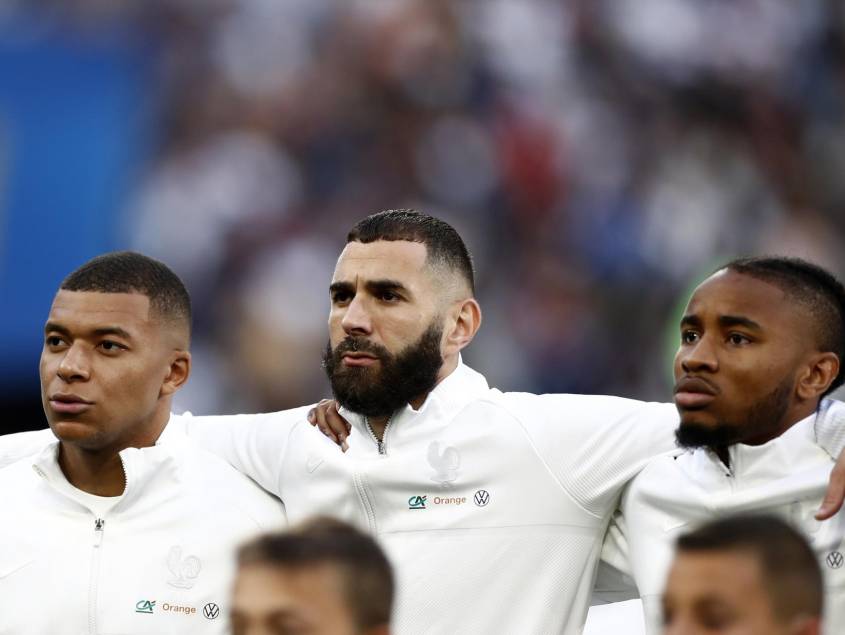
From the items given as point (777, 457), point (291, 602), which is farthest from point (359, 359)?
point (291, 602)

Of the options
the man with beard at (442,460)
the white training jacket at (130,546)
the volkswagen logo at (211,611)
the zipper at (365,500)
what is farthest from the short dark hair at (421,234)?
the volkswagen logo at (211,611)

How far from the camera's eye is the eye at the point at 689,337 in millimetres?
3912

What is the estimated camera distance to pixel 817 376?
388cm

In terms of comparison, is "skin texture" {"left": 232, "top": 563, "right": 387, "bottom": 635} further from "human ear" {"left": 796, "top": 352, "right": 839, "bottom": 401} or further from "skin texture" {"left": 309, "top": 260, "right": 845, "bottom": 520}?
"human ear" {"left": 796, "top": 352, "right": 839, "bottom": 401}

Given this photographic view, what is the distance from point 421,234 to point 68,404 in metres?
1.22

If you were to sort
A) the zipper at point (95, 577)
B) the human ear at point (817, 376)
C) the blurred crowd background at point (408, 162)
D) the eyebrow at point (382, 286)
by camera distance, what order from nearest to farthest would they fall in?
the human ear at point (817, 376) → the zipper at point (95, 577) → the eyebrow at point (382, 286) → the blurred crowd background at point (408, 162)

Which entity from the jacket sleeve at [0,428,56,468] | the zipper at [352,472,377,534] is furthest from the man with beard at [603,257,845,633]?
the jacket sleeve at [0,428,56,468]

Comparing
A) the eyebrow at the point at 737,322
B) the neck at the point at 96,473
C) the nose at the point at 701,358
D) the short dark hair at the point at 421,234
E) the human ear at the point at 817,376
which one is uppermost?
the short dark hair at the point at 421,234

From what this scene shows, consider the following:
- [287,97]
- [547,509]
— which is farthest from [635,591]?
[287,97]

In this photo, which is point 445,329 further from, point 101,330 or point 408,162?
point 408,162

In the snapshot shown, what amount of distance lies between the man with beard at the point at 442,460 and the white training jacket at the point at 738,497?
17 cm

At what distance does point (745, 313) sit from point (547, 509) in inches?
30.9

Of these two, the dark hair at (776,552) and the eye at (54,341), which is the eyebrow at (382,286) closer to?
the eye at (54,341)

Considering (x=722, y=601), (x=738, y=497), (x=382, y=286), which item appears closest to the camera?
(x=722, y=601)
